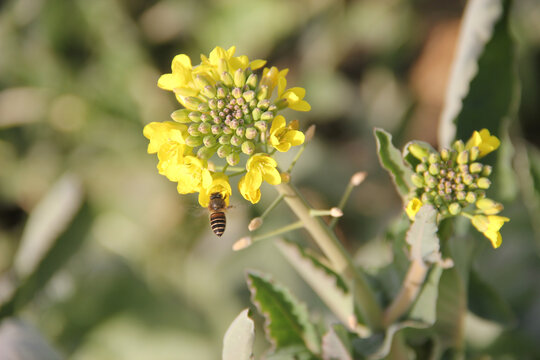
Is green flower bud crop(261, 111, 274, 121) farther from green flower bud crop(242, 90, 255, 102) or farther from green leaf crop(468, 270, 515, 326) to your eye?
→ green leaf crop(468, 270, 515, 326)

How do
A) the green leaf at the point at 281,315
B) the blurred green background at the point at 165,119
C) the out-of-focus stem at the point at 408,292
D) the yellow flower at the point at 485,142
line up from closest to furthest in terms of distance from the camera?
the yellow flower at the point at 485,142, the out-of-focus stem at the point at 408,292, the green leaf at the point at 281,315, the blurred green background at the point at 165,119

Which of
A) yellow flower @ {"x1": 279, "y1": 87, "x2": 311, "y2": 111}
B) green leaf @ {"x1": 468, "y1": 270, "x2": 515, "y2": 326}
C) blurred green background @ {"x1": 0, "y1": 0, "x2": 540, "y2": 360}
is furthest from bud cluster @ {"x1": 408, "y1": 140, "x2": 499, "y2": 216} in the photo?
blurred green background @ {"x1": 0, "y1": 0, "x2": 540, "y2": 360}

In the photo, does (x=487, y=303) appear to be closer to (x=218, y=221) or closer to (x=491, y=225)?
(x=491, y=225)

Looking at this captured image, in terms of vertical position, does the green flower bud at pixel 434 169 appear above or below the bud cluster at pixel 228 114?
below

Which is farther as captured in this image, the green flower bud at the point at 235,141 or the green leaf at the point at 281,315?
the green leaf at the point at 281,315

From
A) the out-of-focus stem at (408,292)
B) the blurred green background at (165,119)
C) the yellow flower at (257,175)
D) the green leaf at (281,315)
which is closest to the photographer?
the yellow flower at (257,175)

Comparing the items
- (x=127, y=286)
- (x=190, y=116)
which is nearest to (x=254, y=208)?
(x=127, y=286)

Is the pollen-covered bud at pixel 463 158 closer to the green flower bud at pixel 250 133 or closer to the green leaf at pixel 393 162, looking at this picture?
the green leaf at pixel 393 162

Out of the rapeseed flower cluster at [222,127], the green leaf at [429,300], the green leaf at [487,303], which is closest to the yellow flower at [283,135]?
the rapeseed flower cluster at [222,127]
